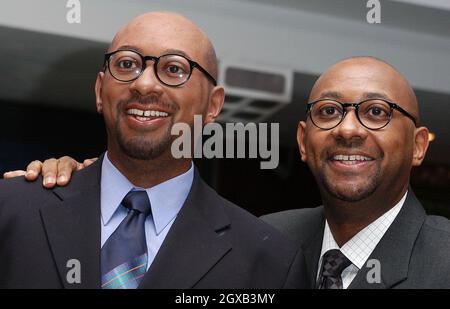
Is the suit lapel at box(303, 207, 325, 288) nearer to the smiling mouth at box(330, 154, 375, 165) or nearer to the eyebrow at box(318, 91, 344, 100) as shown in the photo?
the smiling mouth at box(330, 154, 375, 165)

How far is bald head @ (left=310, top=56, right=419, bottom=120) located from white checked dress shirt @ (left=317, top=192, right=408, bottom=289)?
0.31m

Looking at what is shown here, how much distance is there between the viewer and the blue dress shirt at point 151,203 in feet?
5.85

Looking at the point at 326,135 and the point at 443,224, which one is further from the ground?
the point at 326,135

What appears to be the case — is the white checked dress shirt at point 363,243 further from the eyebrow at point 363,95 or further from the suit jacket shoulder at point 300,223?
the eyebrow at point 363,95

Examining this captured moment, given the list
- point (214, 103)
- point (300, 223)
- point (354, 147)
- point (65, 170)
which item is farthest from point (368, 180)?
point (65, 170)

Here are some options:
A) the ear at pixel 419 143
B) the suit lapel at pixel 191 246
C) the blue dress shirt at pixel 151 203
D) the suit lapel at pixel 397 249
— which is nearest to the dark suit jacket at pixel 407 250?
the suit lapel at pixel 397 249

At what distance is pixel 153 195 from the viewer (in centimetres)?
183

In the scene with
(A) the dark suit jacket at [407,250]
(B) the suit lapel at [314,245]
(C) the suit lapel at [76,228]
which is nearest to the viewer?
(C) the suit lapel at [76,228]

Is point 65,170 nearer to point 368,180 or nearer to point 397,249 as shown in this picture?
point 368,180

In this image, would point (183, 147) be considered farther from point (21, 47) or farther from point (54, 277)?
point (21, 47)

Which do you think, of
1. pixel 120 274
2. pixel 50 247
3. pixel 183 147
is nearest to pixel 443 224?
pixel 183 147

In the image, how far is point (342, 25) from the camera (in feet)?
14.9

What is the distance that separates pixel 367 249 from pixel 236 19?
8.62 ft

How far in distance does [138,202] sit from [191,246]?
0.18 meters
